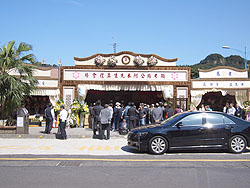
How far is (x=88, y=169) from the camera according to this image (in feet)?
23.3

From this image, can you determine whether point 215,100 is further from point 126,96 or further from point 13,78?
point 13,78

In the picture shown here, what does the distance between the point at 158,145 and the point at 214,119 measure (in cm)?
214

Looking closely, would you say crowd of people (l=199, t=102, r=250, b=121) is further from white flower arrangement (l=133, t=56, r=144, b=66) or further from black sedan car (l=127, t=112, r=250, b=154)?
black sedan car (l=127, t=112, r=250, b=154)

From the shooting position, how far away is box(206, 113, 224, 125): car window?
30.6 feet

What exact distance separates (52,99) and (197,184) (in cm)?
1556

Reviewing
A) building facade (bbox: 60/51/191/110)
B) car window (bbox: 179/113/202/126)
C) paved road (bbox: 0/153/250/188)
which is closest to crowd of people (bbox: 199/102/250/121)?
building facade (bbox: 60/51/191/110)

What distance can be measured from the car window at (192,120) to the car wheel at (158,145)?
0.94 m

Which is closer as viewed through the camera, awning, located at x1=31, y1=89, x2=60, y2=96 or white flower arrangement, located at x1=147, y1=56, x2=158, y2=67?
awning, located at x1=31, y1=89, x2=60, y2=96

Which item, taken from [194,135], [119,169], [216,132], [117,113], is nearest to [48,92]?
[117,113]

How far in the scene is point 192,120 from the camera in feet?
30.6

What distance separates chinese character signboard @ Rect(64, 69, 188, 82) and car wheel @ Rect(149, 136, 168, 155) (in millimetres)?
11182

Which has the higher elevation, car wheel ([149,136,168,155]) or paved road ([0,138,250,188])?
car wheel ([149,136,168,155])

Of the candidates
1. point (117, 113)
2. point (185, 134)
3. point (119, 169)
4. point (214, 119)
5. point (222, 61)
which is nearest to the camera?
point (119, 169)

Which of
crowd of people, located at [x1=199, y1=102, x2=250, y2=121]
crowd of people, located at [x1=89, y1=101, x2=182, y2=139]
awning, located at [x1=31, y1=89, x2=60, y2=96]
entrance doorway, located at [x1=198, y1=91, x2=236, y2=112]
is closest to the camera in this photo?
crowd of people, located at [x1=89, y1=101, x2=182, y2=139]
